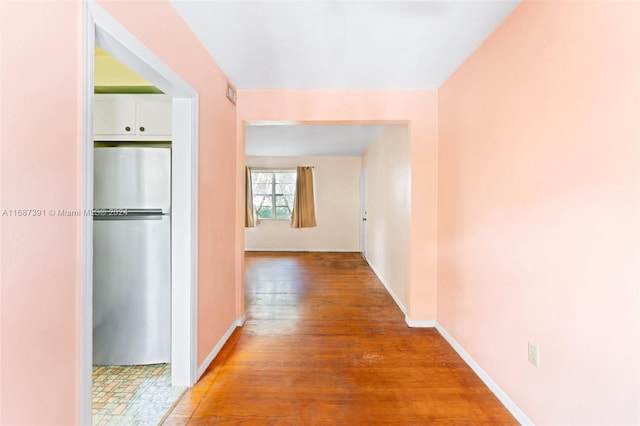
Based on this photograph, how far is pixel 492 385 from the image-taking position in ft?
5.88

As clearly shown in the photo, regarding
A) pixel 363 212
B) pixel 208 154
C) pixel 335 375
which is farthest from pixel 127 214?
pixel 363 212

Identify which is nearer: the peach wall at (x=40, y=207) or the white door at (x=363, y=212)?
the peach wall at (x=40, y=207)

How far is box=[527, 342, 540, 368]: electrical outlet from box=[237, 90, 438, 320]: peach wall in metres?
1.23

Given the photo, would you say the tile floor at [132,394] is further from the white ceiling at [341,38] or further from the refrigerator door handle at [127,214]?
the white ceiling at [341,38]

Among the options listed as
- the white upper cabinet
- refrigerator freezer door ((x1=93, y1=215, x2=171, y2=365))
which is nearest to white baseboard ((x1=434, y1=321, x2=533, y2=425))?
refrigerator freezer door ((x1=93, y1=215, x2=171, y2=365))

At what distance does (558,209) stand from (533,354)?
789 millimetres

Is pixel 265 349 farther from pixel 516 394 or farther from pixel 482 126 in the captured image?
pixel 482 126

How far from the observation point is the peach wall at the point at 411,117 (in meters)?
2.69

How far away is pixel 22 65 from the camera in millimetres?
789

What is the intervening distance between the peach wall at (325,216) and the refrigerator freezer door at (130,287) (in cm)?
499

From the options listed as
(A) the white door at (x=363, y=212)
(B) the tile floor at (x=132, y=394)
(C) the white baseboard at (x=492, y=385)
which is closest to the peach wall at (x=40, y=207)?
(B) the tile floor at (x=132, y=394)

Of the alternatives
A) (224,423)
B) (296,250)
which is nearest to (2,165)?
(224,423)

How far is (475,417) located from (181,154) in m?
2.41

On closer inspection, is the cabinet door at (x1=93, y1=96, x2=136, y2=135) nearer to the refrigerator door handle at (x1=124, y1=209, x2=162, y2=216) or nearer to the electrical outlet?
the refrigerator door handle at (x1=124, y1=209, x2=162, y2=216)
